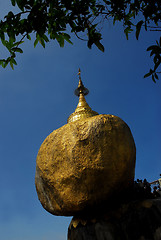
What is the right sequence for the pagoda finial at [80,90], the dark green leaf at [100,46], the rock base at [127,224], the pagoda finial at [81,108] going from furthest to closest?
the pagoda finial at [80,90] → the pagoda finial at [81,108] → the rock base at [127,224] → the dark green leaf at [100,46]

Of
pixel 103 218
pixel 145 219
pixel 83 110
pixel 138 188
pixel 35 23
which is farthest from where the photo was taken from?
pixel 83 110

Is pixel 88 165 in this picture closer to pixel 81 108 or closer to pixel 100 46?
pixel 100 46

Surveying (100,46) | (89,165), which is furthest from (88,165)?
(100,46)

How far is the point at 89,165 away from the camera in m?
3.75

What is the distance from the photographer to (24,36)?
239 centimetres

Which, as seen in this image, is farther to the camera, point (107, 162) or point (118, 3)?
point (107, 162)

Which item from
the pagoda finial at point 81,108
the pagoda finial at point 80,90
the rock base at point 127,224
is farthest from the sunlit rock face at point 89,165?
the pagoda finial at point 80,90

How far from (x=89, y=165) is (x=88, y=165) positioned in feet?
Answer: 0.06

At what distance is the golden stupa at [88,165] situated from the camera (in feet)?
12.2

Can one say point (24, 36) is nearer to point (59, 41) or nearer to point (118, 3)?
point (59, 41)

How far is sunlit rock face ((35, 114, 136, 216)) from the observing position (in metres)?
3.71

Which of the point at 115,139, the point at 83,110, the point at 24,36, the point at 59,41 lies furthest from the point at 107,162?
the point at 83,110

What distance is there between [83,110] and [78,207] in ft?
13.1

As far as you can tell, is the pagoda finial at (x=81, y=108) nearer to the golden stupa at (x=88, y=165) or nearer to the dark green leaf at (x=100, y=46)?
the golden stupa at (x=88, y=165)
